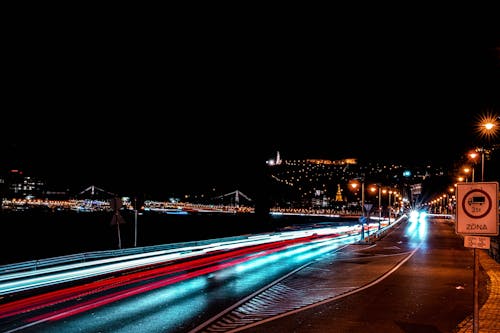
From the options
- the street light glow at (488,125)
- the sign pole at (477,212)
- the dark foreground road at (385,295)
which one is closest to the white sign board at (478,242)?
the sign pole at (477,212)

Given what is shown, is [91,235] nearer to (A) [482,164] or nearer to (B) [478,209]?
(A) [482,164]

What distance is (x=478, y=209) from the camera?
6551 millimetres

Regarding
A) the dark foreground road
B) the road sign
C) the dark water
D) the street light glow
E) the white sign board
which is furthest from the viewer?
the dark water

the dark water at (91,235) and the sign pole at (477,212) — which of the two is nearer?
the sign pole at (477,212)

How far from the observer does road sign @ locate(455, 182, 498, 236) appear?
647 cm

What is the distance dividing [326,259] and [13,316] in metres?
15.0

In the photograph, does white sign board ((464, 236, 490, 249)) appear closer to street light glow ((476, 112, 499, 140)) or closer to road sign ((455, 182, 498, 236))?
road sign ((455, 182, 498, 236))

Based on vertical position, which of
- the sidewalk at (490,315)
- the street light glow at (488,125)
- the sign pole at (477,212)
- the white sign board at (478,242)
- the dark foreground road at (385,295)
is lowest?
the dark foreground road at (385,295)

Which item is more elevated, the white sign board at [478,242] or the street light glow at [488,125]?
the street light glow at [488,125]

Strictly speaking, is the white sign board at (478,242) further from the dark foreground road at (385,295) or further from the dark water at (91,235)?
the dark water at (91,235)

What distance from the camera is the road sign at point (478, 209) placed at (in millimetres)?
6473

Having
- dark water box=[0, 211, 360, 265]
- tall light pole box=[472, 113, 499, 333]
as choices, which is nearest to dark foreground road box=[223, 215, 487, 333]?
tall light pole box=[472, 113, 499, 333]

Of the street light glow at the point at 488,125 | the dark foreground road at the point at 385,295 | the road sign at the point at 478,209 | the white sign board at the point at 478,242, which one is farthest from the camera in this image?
the street light glow at the point at 488,125

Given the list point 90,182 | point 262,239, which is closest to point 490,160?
point 262,239
